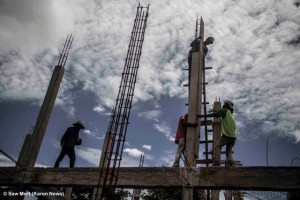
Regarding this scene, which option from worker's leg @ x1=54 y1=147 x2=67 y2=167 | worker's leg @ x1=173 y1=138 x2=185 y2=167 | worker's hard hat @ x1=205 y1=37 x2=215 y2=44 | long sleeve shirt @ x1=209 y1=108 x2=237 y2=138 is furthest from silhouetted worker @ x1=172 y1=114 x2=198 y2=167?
worker's leg @ x1=54 y1=147 x2=67 y2=167

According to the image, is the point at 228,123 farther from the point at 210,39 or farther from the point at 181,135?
the point at 210,39

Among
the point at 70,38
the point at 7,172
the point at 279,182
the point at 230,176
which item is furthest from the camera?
the point at 70,38

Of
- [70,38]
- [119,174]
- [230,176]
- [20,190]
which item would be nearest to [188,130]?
[230,176]

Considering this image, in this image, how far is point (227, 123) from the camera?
6.00 meters

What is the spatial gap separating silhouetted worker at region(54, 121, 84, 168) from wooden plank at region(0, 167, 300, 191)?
126cm

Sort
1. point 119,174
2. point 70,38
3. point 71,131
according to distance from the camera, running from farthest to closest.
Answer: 1. point 70,38
2. point 71,131
3. point 119,174

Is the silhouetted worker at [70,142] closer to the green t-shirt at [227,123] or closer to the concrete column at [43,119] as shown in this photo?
the concrete column at [43,119]

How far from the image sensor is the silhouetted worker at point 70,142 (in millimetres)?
7840

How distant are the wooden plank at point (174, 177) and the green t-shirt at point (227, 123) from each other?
3.44 ft

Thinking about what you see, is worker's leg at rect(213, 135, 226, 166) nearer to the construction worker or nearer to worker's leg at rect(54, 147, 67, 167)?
the construction worker

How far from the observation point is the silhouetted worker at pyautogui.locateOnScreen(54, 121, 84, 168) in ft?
25.7

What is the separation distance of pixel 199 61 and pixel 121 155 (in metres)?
3.12

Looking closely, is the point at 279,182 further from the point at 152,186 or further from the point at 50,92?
the point at 50,92

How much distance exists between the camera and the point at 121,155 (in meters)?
6.07
